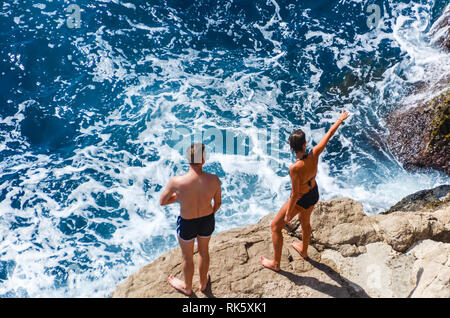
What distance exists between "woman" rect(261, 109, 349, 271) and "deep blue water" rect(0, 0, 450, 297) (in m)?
3.04

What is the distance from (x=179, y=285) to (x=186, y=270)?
41cm

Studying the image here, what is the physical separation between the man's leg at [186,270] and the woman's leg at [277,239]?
1.06 m

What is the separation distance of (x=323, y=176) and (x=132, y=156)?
4.65m

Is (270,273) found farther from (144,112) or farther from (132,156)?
(144,112)

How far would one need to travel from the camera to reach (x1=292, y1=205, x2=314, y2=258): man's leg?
4.48 metres

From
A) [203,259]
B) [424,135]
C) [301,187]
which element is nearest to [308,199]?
[301,187]

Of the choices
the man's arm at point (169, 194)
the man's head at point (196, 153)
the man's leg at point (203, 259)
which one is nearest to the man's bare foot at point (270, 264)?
the man's leg at point (203, 259)

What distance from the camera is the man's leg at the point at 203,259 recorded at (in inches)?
167

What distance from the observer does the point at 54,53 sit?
1077 centimetres

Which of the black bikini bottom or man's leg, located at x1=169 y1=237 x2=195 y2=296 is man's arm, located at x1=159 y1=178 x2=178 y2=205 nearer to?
man's leg, located at x1=169 y1=237 x2=195 y2=296

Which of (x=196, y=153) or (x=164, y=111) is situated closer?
(x=196, y=153)

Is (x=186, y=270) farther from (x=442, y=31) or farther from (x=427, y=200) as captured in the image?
(x=442, y=31)

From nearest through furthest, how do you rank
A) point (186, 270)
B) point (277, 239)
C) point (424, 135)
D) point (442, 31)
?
1. point (186, 270)
2. point (277, 239)
3. point (424, 135)
4. point (442, 31)

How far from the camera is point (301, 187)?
4.24 metres
